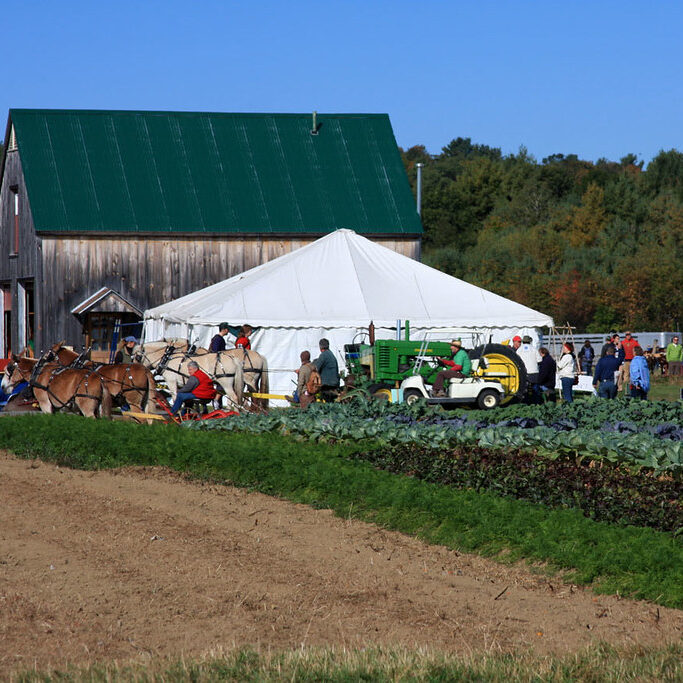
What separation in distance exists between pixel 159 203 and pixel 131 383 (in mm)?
17143

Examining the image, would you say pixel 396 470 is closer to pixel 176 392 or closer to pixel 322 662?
pixel 322 662

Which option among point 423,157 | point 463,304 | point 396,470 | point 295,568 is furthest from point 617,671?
point 423,157

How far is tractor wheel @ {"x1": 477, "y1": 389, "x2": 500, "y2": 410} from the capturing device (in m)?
22.7

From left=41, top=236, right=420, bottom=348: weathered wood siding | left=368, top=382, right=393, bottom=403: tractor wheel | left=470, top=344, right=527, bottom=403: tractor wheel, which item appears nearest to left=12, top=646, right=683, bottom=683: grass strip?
left=368, top=382, right=393, bottom=403: tractor wheel

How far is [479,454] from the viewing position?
13.7m

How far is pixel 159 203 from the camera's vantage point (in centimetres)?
3653

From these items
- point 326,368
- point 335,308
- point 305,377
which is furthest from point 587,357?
point 305,377

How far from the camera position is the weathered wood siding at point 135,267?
35312mm

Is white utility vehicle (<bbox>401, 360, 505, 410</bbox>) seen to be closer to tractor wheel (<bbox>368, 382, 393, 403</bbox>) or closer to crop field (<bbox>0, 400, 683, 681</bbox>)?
tractor wheel (<bbox>368, 382, 393, 403</bbox>)

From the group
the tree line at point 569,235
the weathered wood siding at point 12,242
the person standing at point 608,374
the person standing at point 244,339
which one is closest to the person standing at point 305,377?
the person standing at point 244,339

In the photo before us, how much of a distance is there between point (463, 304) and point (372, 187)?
11.5m

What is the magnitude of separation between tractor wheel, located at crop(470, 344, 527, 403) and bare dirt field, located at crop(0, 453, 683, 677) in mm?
11860

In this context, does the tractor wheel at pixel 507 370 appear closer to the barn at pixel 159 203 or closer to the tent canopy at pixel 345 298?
the tent canopy at pixel 345 298

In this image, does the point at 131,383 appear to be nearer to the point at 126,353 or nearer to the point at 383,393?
the point at 126,353
